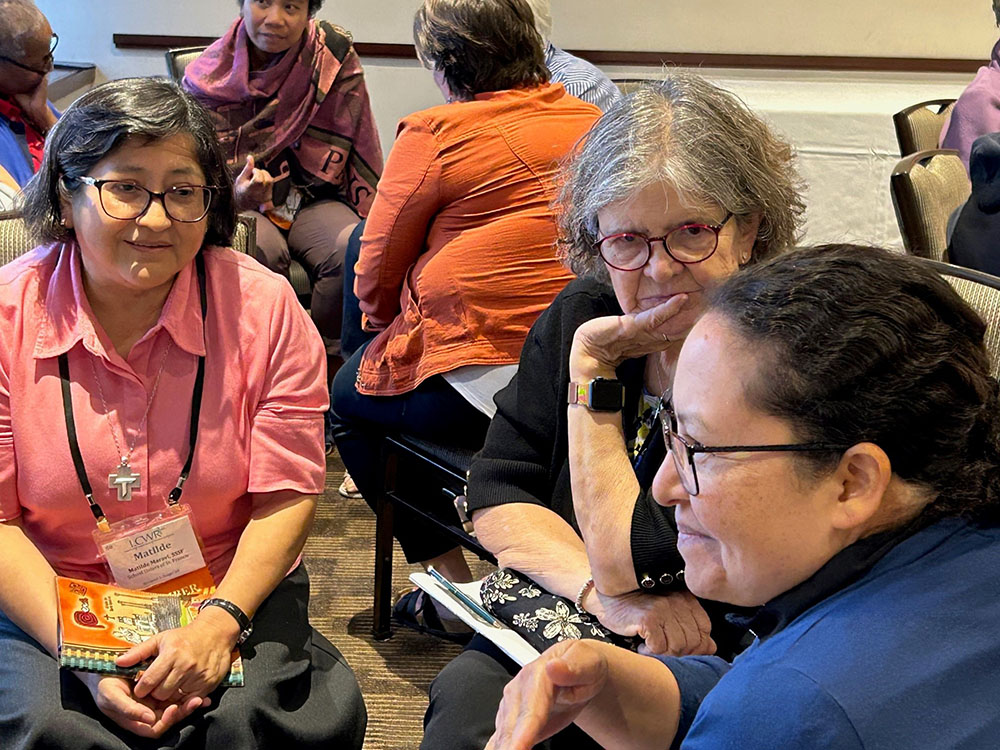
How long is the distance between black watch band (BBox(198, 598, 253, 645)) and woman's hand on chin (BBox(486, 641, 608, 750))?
0.62 meters

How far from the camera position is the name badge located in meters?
1.60

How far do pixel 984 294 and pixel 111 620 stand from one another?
1.33 m

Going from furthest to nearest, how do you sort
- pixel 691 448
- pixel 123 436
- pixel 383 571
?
pixel 383 571, pixel 123 436, pixel 691 448

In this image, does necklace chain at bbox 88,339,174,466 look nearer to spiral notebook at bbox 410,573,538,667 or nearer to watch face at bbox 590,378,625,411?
spiral notebook at bbox 410,573,538,667

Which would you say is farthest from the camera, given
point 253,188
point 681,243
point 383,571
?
point 253,188

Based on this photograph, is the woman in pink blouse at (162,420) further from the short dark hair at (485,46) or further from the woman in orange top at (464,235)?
the short dark hair at (485,46)

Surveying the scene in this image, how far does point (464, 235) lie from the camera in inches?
90.7

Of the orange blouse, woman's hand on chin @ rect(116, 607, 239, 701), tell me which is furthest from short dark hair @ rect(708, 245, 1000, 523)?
the orange blouse

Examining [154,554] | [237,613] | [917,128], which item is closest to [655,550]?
[237,613]

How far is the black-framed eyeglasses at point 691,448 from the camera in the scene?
2.97 feet

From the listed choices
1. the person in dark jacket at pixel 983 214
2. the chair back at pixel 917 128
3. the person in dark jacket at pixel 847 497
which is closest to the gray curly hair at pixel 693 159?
the person in dark jacket at pixel 847 497

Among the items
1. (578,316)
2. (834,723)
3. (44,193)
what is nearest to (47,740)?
(44,193)

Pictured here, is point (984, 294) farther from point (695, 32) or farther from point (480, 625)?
point (695, 32)

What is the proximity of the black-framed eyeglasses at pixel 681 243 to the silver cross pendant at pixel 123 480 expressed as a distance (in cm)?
80
